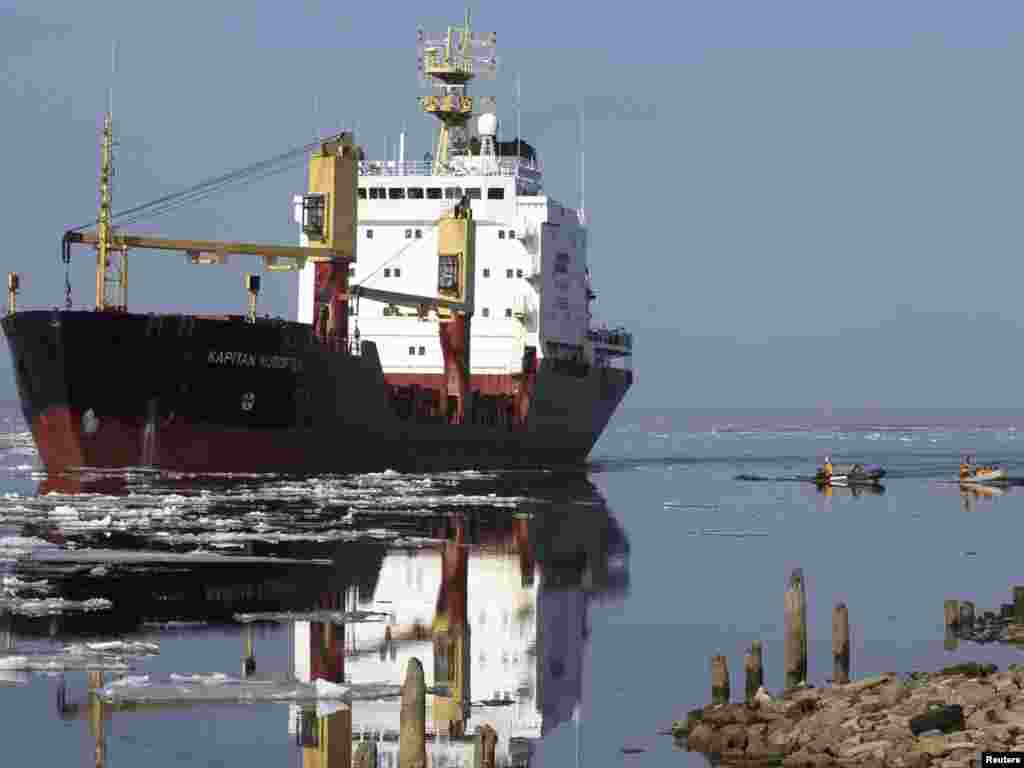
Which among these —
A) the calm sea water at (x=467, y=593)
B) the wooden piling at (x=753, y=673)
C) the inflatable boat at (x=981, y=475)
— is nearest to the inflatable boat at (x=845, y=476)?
the inflatable boat at (x=981, y=475)

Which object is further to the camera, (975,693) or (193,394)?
(193,394)

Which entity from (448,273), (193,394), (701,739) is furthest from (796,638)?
(448,273)

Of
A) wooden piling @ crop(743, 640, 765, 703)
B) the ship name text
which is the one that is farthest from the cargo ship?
wooden piling @ crop(743, 640, 765, 703)

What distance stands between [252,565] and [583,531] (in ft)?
33.9

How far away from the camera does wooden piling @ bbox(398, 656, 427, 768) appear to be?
11297mm

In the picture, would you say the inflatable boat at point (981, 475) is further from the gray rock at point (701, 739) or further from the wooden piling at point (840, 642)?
the gray rock at point (701, 739)

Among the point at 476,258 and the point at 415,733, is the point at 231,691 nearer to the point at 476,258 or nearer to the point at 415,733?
the point at 415,733

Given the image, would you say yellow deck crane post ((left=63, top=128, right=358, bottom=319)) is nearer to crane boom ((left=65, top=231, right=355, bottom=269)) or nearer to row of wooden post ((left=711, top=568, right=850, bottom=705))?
crane boom ((left=65, top=231, right=355, bottom=269))

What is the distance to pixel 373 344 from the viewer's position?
4766 cm

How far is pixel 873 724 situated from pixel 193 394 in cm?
3023

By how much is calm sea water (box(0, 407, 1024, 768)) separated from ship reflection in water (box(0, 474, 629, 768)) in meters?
0.05

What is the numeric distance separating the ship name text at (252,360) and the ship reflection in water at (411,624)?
9.66 meters

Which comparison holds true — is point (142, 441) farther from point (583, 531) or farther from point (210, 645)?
point (210, 645)

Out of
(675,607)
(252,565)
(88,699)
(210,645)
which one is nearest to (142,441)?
(252,565)
